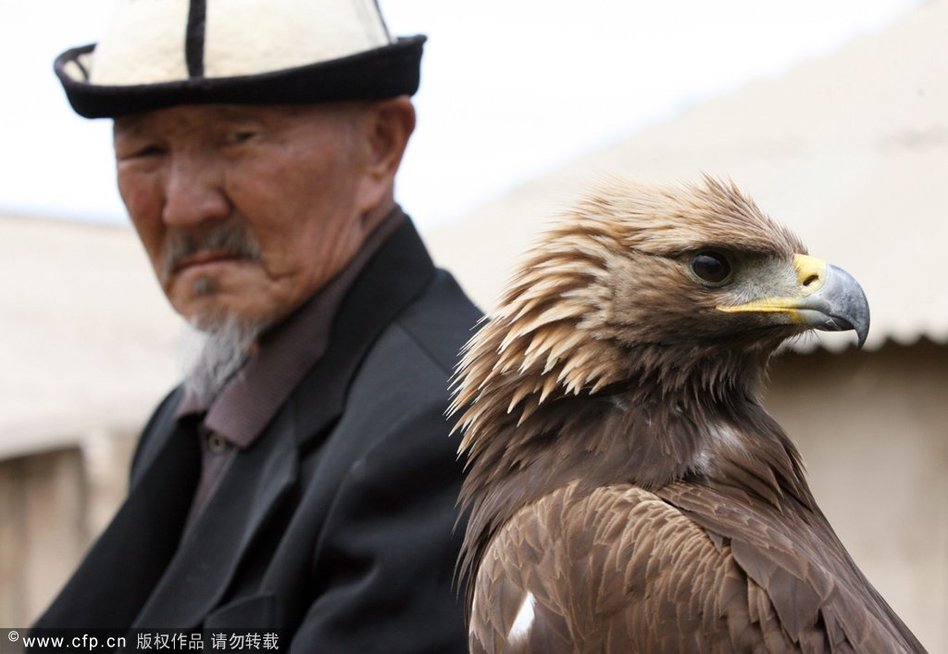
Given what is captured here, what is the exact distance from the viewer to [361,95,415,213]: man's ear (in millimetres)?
3214

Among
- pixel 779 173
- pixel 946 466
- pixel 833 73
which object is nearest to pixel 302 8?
pixel 946 466

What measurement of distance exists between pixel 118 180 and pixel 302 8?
59cm

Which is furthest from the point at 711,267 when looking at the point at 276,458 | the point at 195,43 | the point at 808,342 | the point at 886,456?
the point at 886,456

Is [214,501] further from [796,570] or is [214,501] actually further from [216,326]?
[796,570]

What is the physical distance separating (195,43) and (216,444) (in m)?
0.93

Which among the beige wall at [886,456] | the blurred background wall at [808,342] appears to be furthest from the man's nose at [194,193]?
the beige wall at [886,456]

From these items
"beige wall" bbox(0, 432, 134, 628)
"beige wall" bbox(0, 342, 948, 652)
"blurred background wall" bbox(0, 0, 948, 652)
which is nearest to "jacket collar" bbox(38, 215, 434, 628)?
"blurred background wall" bbox(0, 0, 948, 652)

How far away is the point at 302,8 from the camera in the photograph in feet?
9.95

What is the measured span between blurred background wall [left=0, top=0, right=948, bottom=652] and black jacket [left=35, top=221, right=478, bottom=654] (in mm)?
1700

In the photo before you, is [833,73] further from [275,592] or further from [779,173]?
[275,592]

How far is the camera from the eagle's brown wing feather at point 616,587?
6.86ft

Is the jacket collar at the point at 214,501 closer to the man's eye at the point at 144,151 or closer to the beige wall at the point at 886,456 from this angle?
the man's eye at the point at 144,151

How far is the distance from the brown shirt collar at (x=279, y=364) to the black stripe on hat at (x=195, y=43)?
21.9 inches

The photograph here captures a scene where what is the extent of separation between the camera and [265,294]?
3.10 meters
